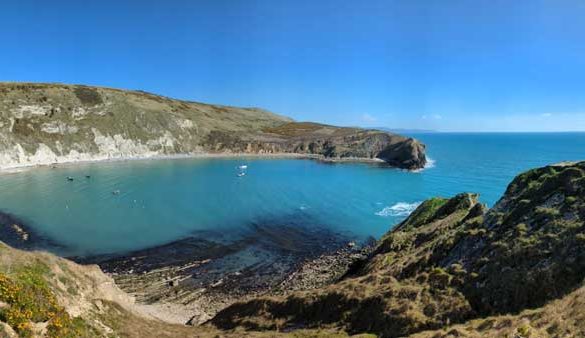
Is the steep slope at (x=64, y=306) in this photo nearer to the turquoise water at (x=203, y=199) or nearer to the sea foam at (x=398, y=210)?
the turquoise water at (x=203, y=199)

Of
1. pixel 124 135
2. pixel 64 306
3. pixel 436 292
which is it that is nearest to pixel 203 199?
pixel 64 306

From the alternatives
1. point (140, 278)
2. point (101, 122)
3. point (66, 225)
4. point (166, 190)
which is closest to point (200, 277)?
point (140, 278)

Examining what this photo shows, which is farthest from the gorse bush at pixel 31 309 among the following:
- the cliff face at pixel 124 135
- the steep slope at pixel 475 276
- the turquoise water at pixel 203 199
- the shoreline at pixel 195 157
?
the cliff face at pixel 124 135

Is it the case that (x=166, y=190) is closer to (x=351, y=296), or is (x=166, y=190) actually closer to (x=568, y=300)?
(x=351, y=296)

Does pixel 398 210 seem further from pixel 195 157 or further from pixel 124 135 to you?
pixel 124 135

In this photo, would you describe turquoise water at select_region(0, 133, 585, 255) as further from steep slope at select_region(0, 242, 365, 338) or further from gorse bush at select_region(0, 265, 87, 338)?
gorse bush at select_region(0, 265, 87, 338)
